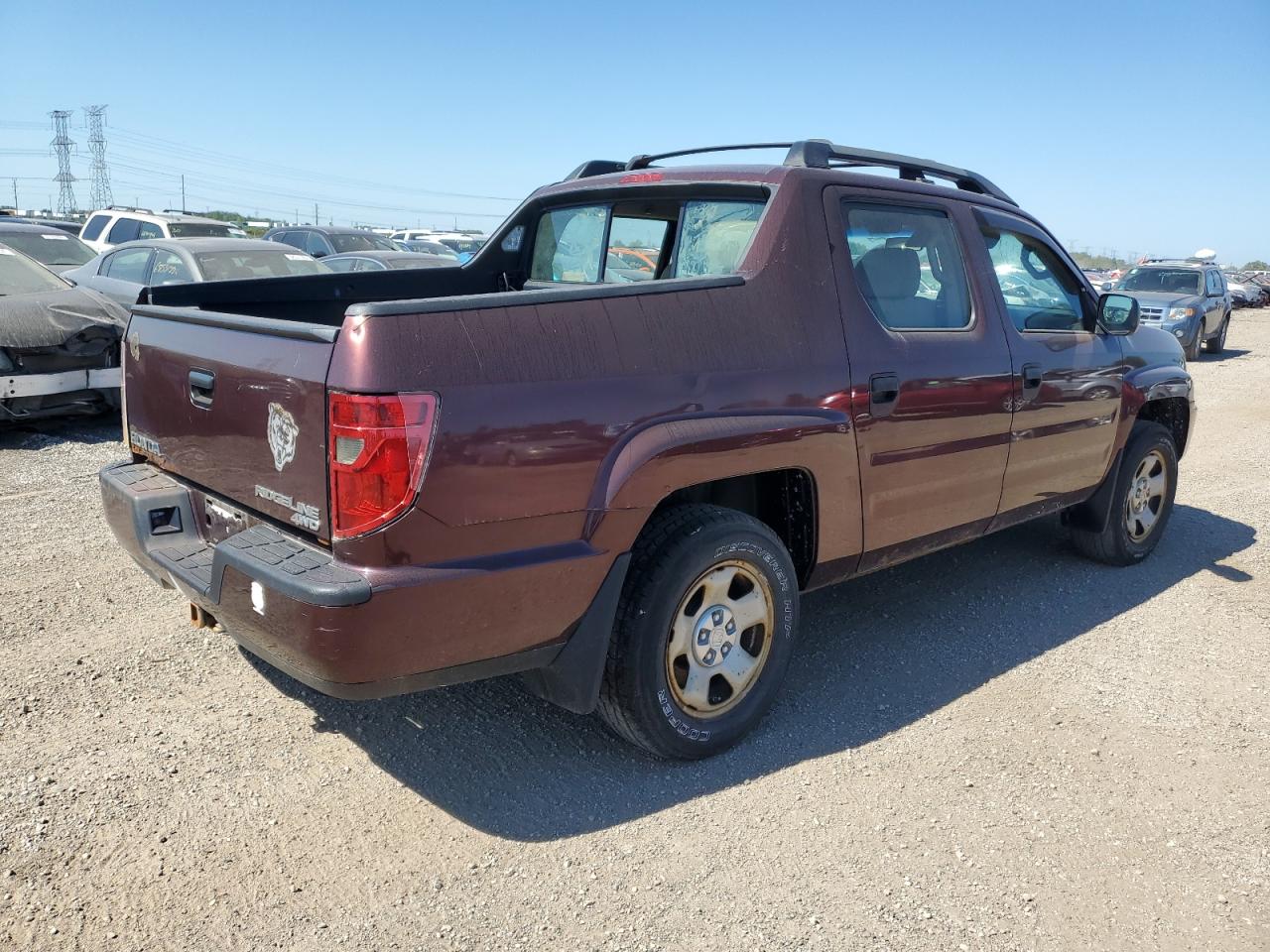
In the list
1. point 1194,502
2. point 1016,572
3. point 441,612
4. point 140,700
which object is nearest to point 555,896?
point 441,612

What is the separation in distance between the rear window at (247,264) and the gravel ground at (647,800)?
5.40m

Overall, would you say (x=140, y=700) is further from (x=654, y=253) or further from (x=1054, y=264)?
(x=1054, y=264)

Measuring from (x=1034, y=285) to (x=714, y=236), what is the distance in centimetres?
187

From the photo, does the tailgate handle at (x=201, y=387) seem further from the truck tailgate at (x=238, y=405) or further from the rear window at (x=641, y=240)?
the rear window at (x=641, y=240)

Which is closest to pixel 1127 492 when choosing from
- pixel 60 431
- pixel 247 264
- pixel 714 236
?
pixel 714 236

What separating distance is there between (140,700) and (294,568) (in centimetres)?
146

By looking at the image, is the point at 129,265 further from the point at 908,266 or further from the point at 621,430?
the point at 621,430

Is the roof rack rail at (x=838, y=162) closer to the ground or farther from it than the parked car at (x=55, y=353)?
farther from it

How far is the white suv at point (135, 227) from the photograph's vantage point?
13922 mm

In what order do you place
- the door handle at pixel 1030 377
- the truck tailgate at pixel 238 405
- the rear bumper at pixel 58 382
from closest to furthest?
the truck tailgate at pixel 238 405 → the door handle at pixel 1030 377 → the rear bumper at pixel 58 382

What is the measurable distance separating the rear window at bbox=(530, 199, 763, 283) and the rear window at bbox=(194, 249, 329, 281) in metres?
5.44

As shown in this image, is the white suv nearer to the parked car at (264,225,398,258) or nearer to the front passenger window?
the parked car at (264,225,398,258)

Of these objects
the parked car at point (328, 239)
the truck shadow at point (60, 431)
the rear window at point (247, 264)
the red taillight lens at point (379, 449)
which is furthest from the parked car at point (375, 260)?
the red taillight lens at point (379, 449)

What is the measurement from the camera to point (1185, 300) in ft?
56.8
